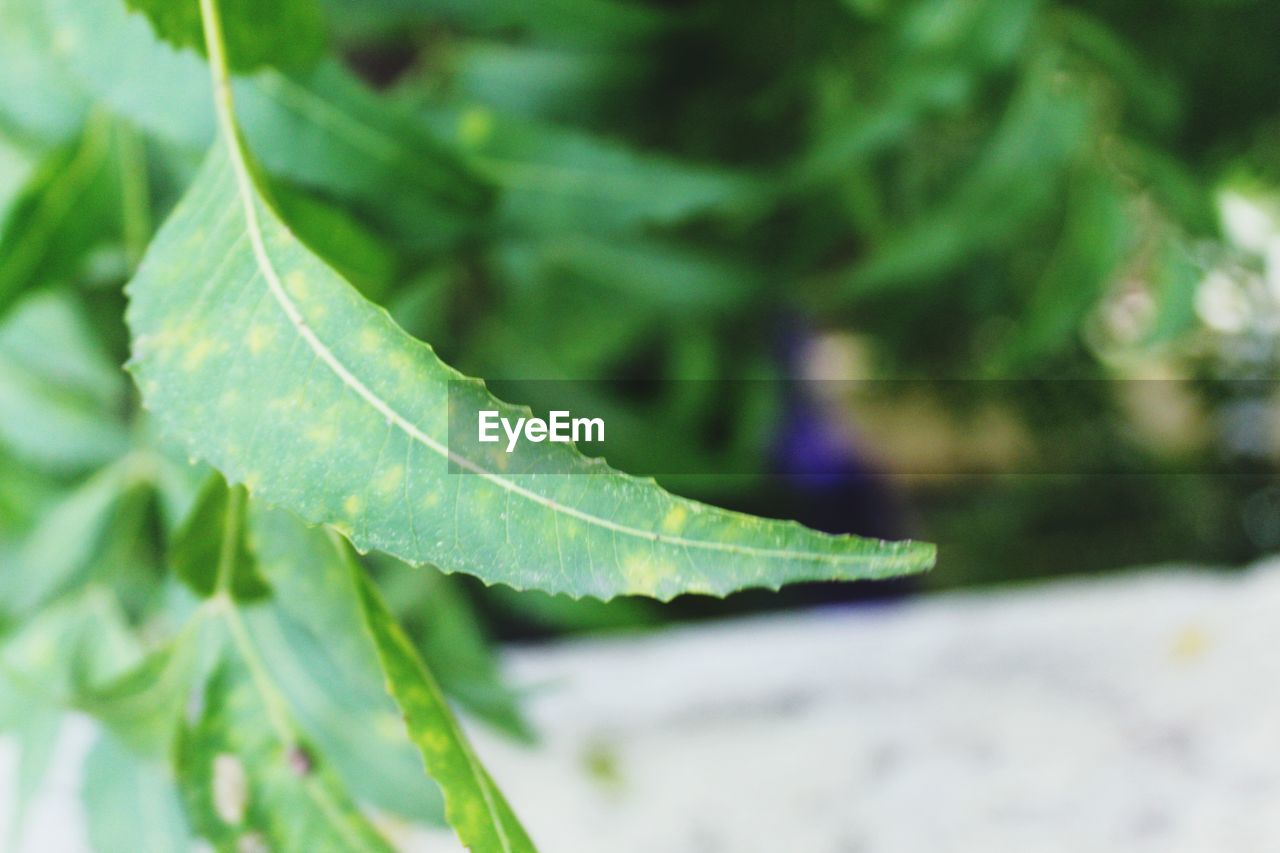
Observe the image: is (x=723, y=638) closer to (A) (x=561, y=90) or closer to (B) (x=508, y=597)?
(B) (x=508, y=597)

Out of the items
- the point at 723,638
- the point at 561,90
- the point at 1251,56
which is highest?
the point at 1251,56

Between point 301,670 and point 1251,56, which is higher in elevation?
point 1251,56

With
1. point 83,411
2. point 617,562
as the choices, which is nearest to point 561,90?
point 83,411

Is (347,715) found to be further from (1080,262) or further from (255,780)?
(1080,262)

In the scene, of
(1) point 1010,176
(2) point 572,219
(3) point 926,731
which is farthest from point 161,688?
(1) point 1010,176

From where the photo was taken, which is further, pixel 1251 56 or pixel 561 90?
pixel 1251 56

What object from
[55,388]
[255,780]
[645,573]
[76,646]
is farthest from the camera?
[55,388]
